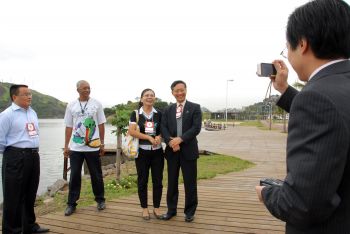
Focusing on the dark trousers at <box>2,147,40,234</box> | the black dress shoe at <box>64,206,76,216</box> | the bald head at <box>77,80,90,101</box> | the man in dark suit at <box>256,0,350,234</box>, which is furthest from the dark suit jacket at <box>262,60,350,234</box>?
the bald head at <box>77,80,90,101</box>

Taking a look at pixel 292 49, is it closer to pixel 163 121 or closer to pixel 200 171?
pixel 163 121

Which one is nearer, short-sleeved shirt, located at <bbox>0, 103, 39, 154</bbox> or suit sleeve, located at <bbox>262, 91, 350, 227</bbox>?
suit sleeve, located at <bbox>262, 91, 350, 227</bbox>

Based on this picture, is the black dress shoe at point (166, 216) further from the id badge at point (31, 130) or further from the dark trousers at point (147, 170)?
the id badge at point (31, 130)

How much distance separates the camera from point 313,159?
3.50 ft

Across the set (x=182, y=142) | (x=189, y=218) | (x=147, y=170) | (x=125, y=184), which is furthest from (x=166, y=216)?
(x=125, y=184)

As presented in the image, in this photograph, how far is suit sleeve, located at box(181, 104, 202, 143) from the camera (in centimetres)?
436

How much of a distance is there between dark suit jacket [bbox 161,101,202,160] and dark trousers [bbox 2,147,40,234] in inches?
67.0

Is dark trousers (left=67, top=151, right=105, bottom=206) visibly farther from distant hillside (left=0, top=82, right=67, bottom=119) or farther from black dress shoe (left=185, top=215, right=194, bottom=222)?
distant hillside (left=0, top=82, right=67, bottom=119)

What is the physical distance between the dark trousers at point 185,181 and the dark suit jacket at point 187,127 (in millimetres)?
87

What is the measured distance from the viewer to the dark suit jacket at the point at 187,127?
14.5 feet

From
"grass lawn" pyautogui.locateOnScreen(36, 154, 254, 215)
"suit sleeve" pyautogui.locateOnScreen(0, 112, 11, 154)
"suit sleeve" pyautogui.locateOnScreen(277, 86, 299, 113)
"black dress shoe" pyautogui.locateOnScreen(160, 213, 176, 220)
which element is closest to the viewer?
"suit sleeve" pyautogui.locateOnScreen(277, 86, 299, 113)

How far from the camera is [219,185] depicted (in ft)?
21.5

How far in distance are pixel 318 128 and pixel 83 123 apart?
4.13 meters

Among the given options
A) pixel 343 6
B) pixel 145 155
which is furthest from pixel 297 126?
pixel 145 155
